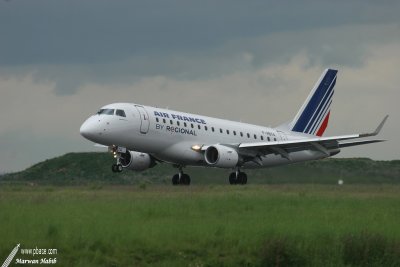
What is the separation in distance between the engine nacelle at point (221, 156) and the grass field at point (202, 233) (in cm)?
1626

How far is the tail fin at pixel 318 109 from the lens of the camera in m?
62.6

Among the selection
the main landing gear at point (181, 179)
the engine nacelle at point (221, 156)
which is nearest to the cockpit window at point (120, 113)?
the engine nacelle at point (221, 156)

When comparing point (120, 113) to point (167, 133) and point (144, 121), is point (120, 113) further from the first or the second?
point (167, 133)

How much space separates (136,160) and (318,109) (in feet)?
51.1

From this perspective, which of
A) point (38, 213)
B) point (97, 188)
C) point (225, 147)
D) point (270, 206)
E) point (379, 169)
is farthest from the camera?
point (379, 169)

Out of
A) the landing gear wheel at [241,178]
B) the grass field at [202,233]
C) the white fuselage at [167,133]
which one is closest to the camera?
the grass field at [202,233]

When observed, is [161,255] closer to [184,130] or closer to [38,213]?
[38,213]

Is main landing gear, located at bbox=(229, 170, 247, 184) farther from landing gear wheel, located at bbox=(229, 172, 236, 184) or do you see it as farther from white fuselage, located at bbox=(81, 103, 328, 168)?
white fuselage, located at bbox=(81, 103, 328, 168)

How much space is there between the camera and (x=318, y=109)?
63.8 meters

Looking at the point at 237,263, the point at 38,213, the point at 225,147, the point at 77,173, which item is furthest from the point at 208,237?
the point at 77,173

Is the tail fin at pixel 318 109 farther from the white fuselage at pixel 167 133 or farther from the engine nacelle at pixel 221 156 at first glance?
the engine nacelle at pixel 221 156

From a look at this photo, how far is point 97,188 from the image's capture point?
155 feet

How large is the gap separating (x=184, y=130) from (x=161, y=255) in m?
26.0

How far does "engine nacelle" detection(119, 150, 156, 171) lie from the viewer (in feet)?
174
